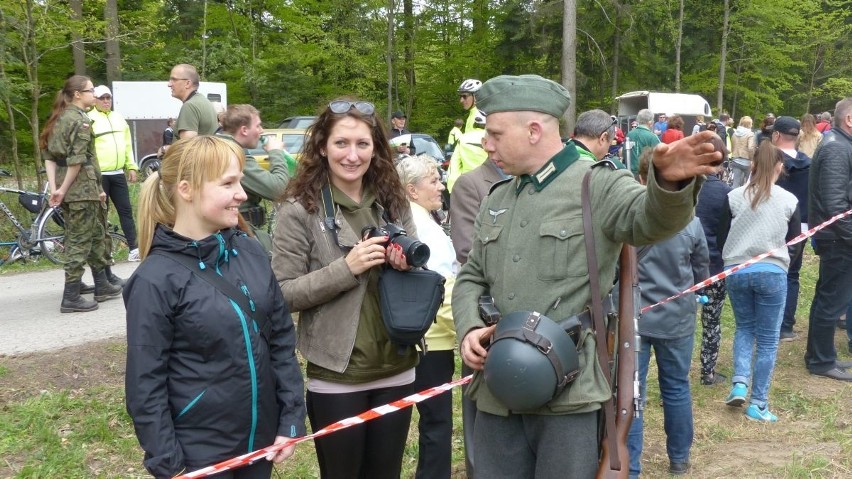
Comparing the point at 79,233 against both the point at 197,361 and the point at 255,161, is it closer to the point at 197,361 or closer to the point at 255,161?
the point at 255,161

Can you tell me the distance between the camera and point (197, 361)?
2.38m

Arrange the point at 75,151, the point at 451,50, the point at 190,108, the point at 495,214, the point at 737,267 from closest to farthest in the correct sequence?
1. the point at 495,214
2. the point at 737,267
3. the point at 190,108
4. the point at 75,151
5. the point at 451,50

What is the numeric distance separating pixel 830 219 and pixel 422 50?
29.0m

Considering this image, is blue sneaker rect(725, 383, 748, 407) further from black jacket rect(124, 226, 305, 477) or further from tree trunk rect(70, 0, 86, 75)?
tree trunk rect(70, 0, 86, 75)

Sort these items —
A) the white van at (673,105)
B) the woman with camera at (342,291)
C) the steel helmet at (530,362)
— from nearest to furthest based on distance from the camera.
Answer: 1. the steel helmet at (530,362)
2. the woman with camera at (342,291)
3. the white van at (673,105)

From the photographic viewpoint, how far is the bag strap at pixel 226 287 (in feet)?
7.88

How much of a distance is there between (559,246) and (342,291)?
90 cm

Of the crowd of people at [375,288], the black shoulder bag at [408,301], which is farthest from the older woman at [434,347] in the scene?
the black shoulder bag at [408,301]

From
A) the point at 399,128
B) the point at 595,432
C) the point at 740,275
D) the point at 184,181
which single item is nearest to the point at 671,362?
the point at 740,275

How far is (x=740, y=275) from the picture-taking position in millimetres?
5238

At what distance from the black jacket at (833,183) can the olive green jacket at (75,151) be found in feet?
21.0

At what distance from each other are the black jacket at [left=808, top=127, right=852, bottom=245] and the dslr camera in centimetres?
444

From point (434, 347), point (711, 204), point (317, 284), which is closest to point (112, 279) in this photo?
point (434, 347)

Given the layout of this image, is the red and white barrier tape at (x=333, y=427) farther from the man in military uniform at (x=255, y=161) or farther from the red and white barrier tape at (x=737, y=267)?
the man in military uniform at (x=255, y=161)
